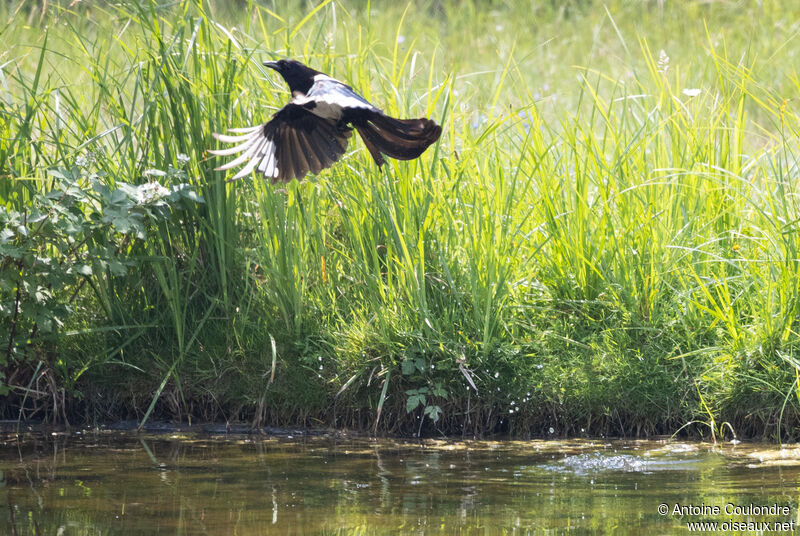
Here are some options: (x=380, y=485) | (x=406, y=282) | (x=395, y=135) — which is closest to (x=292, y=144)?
(x=395, y=135)

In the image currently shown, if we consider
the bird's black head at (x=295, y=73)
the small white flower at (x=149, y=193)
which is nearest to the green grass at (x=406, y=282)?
the bird's black head at (x=295, y=73)

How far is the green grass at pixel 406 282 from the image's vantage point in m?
3.42

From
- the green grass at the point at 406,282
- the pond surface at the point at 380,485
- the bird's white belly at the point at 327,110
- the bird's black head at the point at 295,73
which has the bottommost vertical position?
the pond surface at the point at 380,485

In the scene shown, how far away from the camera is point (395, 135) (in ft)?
10.3

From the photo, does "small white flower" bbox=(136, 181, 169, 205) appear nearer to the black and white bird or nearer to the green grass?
the green grass

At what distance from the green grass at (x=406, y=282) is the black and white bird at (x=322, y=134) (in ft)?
0.97

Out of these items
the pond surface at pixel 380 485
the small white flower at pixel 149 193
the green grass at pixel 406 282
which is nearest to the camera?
the pond surface at pixel 380 485

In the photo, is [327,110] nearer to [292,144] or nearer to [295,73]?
[292,144]

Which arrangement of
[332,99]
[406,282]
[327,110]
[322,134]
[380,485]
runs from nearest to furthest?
[380,485] → [332,99] → [327,110] → [322,134] → [406,282]

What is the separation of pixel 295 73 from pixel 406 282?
91cm

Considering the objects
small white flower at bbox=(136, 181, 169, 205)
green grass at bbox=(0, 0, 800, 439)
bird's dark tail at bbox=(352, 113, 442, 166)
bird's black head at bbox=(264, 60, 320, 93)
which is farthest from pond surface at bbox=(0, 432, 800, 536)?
bird's black head at bbox=(264, 60, 320, 93)

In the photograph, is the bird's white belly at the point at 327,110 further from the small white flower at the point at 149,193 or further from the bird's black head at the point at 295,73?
the small white flower at the point at 149,193

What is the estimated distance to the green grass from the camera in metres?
3.42

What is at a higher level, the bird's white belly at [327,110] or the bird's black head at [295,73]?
the bird's black head at [295,73]
